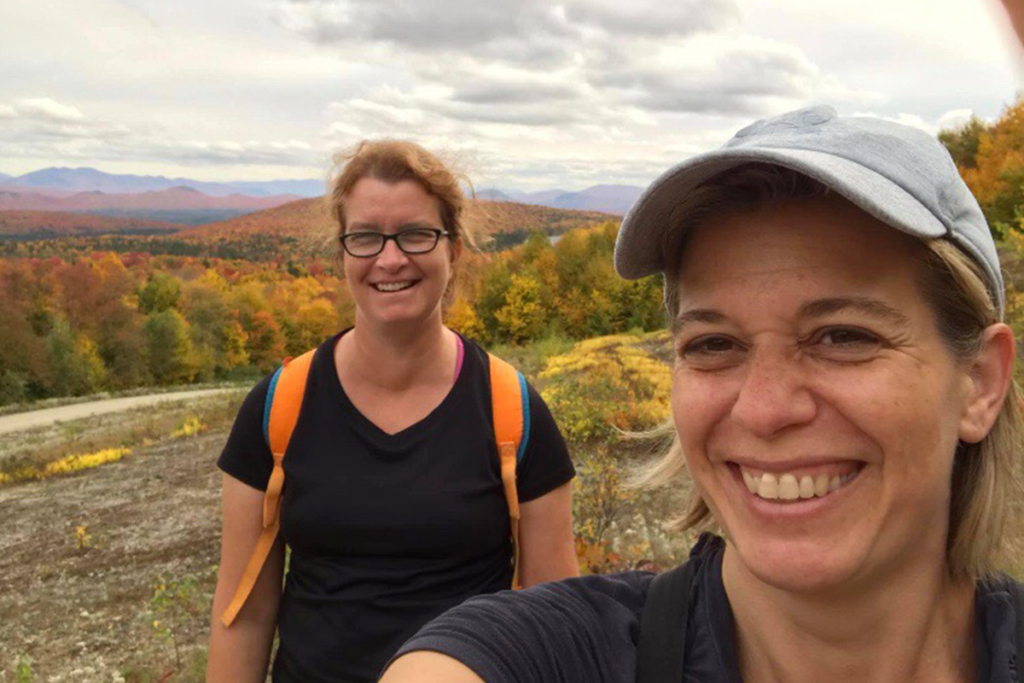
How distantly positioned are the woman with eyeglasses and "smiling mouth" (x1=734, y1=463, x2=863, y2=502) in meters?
1.11

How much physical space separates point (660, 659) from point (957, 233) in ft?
2.53

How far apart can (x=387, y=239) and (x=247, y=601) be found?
1.12m

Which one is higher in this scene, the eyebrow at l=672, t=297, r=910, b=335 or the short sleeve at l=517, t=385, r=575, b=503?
the eyebrow at l=672, t=297, r=910, b=335

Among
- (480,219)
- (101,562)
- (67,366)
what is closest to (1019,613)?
(480,219)

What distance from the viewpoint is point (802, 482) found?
4.17ft

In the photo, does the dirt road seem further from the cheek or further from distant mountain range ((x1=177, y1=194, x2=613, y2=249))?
the cheek

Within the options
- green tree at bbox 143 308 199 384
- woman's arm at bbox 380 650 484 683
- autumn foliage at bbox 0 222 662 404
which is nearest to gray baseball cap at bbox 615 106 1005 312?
woman's arm at bbox 380 650 484 683

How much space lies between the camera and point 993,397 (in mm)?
1402

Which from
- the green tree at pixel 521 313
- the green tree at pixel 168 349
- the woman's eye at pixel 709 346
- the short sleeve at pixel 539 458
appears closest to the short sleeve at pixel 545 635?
the woman's eye at pixel 709 346

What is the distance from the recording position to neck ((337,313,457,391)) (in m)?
2.45

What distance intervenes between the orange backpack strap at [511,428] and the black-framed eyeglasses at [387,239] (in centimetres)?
45

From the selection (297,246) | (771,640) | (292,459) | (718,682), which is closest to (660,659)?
(718,682)

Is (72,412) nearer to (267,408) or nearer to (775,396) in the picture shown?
(267,408)

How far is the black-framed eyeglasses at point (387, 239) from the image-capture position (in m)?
2.55
